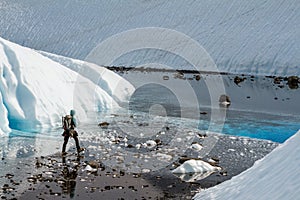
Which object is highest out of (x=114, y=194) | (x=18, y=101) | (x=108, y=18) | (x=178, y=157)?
(x=108, y=18)

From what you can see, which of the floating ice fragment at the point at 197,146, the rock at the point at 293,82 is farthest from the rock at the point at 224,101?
the rock at the point at 293,82

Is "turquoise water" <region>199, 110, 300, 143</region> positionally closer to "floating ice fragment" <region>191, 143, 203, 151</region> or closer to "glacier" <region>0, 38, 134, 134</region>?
"floating ice fragment" <region>191, 143, 203, 151</region>

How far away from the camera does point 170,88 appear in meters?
32.8

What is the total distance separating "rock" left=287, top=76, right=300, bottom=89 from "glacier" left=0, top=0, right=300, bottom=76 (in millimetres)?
3164

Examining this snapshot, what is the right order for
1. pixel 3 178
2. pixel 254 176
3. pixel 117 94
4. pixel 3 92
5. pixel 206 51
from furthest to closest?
pixel 206 51
pixel 117 94
pixel 3 92
pixel 3 178
pixel 254 176

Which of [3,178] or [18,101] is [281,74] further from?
[3,178]

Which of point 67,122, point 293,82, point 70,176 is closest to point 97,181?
point 70,176

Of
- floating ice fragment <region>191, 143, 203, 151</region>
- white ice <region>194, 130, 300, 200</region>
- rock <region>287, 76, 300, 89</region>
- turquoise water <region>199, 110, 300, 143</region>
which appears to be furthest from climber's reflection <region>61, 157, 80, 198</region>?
rock <region>287, 76, 300, 89</region>

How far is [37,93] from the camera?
59.3 ft

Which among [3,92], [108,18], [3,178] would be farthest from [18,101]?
[108,18]

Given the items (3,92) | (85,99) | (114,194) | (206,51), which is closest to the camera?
(114,194)

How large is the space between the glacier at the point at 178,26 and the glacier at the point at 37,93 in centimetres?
2826

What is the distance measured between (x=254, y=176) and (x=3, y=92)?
12118mm

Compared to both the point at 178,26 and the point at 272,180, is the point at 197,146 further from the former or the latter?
the point at 178,26
